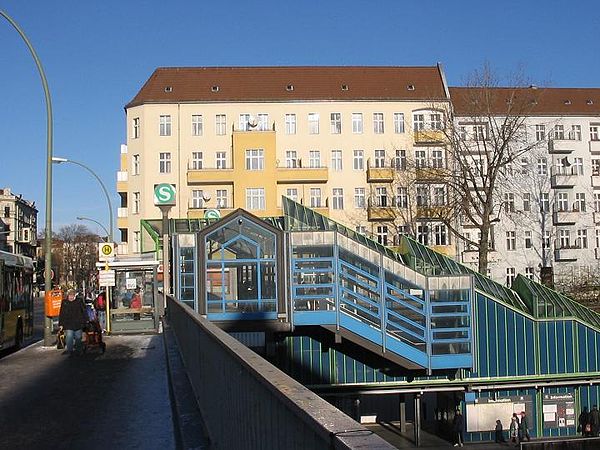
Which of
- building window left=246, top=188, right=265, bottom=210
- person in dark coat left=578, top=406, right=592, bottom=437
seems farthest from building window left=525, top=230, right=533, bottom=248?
person in dark coat left=578, top=406, right=592, bottom=437

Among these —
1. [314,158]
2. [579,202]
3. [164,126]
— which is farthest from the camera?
[579,202]

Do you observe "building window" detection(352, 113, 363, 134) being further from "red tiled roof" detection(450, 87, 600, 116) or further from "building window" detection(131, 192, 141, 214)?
"building window" detection(131, 192, 141, 214)

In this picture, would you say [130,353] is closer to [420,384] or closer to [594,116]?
[420,384]

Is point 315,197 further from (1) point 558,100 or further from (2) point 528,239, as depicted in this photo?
(1) point 558,100

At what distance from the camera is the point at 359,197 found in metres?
64.4

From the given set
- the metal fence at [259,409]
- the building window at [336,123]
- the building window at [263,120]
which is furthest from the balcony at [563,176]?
the metal fence at [259,409]

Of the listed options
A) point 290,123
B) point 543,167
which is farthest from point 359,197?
point 543,167

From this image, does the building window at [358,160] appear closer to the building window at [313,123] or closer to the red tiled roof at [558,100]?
the building window at [313,123]

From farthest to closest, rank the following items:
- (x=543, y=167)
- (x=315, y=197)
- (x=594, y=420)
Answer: (x=543, y=167) < (x=315, y=197) < (x=594, y=420)

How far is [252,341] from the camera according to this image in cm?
2541

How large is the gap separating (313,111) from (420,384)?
1642 inches

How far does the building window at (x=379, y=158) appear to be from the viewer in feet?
212

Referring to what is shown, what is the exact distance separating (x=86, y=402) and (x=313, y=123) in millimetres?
54614

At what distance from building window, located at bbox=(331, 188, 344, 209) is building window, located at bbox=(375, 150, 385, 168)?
150 inches
